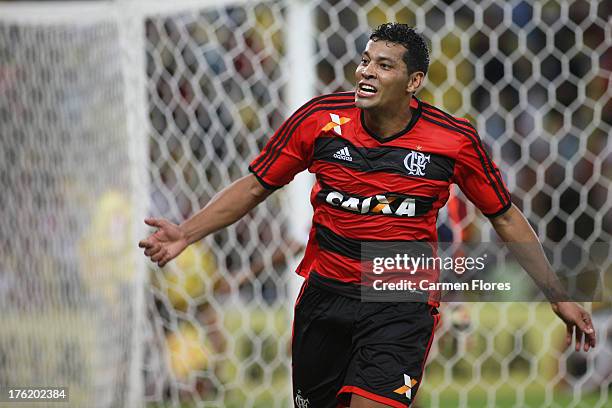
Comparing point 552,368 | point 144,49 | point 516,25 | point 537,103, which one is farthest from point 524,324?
point 144,49

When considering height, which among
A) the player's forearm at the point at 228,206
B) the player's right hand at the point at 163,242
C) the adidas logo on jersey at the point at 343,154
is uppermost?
the adidas logo on jersey at the point at 343,154

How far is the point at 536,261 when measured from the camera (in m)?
3.77

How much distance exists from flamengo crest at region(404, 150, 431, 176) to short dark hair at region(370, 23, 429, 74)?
0.96ft

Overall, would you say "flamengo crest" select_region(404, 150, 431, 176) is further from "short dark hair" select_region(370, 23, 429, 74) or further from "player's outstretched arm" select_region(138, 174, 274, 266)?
"player's outstretched arm" select_region(138, 174, 274, 266)

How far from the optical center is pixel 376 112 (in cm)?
364

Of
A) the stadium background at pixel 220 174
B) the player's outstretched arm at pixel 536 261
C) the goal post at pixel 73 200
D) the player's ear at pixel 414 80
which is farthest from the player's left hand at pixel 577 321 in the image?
the goal post at pixel 73 200

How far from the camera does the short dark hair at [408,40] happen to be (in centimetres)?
358

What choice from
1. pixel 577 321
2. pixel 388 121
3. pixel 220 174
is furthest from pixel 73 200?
pixel 577 321

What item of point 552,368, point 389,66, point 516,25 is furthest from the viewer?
point 552,368

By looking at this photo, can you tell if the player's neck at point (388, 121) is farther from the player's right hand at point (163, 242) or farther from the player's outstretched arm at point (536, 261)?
the player's right hand at point (163, 242)

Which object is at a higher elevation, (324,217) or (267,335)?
(324,217)

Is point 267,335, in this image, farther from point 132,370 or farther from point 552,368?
point 552,368

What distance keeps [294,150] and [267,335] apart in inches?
Result: 101

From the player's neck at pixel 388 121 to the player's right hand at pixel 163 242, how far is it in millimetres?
785
